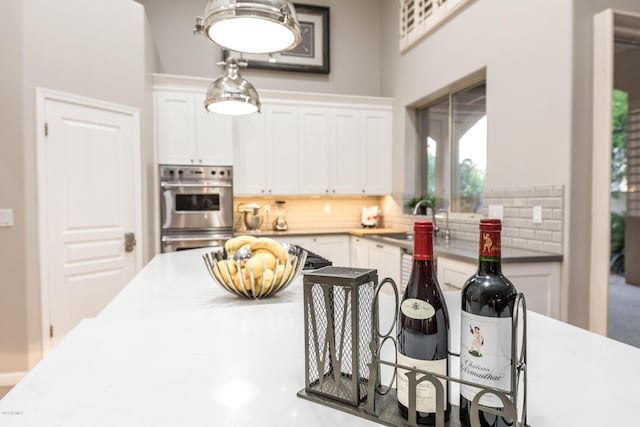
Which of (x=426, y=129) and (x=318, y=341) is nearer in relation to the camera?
(x=318, y=341)

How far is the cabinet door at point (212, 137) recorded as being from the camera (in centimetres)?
406

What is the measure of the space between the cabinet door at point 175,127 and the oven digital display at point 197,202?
0.37 m

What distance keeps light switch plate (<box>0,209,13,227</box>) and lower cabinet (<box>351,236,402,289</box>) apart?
263 cm

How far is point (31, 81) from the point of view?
270 centimetres

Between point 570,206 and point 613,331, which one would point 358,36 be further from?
point 613,331

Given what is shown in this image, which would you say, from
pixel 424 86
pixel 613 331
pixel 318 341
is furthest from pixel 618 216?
pixel 318 341

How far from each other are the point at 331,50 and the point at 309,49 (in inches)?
11.7

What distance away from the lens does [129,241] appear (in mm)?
3387

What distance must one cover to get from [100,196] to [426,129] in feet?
10.7

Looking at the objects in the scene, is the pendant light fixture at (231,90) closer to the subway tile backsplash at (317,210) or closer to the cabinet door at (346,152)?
the cabinet door at (346,152)

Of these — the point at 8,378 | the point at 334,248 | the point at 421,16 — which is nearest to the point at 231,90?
the point at 8,378

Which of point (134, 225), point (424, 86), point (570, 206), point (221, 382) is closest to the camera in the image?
point (221, 382)

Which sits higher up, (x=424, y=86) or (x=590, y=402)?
(x=424, y=86)

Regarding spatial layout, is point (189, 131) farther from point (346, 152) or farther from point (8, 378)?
point (8, 378)
